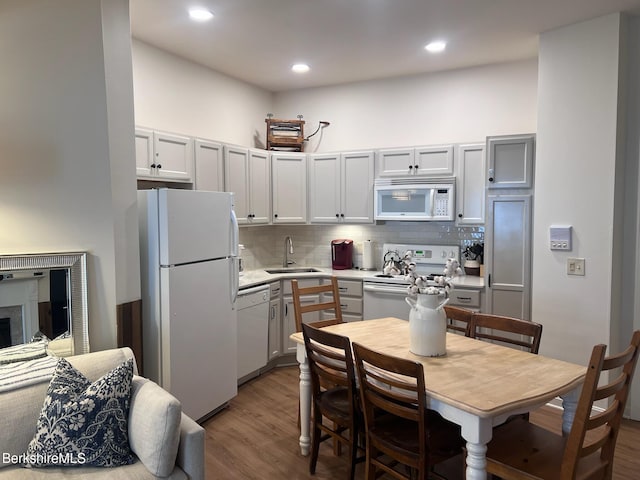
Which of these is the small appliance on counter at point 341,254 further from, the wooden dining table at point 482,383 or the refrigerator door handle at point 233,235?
the wooden dining table at point 482,383

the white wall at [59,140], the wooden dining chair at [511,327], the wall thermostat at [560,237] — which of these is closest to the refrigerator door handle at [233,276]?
the white wall at [59,140]

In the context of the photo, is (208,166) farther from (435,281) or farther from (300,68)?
(435,281)

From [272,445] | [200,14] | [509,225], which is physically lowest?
[272,445]

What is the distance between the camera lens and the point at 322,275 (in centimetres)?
441

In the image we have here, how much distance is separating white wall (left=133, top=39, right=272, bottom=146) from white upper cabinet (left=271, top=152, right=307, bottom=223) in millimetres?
493

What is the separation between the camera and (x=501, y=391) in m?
1.88

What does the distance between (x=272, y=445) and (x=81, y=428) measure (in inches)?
56.4

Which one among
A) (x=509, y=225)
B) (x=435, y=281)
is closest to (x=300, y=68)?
(x=509, y=225)

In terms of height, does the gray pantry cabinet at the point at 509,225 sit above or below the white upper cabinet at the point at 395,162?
below

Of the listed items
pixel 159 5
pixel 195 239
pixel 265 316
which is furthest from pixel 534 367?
pixel 159 5

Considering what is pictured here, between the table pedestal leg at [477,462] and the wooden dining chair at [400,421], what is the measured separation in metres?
0.22

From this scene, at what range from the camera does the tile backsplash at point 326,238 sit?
4484 millimetres

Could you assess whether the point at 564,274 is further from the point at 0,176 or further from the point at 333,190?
the point at 0,176

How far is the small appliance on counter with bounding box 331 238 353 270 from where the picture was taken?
481cm
